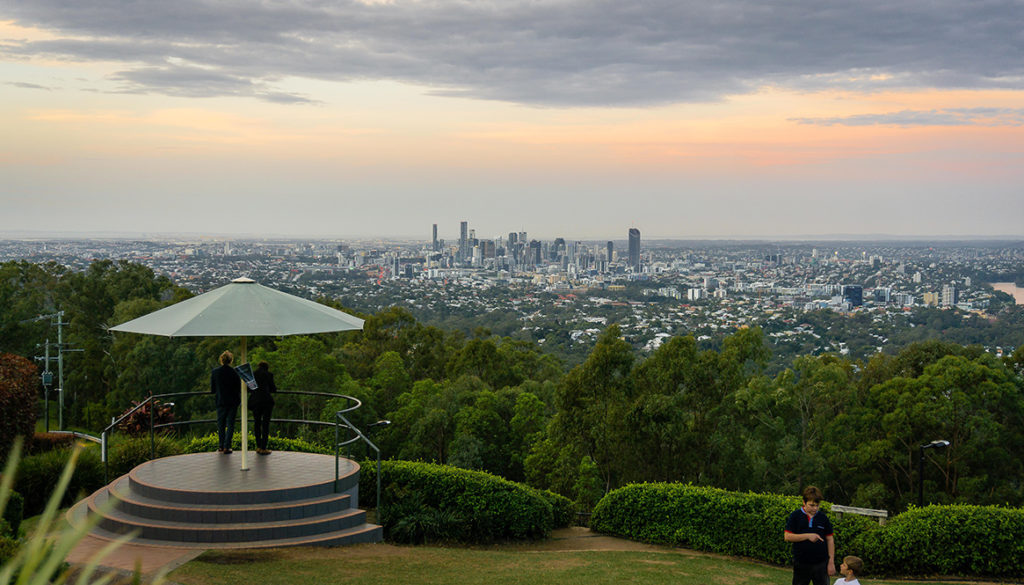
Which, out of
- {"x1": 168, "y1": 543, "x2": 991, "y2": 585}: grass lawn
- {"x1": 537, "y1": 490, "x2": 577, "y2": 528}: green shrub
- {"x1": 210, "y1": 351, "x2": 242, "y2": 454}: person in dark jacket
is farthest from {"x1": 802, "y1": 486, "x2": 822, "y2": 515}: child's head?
{"x1": 210, "y1": 351, "x2": 242, "y2": 454}: person in dark jacket

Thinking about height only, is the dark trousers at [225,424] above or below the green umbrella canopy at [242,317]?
below

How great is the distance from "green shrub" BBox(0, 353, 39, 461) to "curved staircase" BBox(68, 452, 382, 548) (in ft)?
8.68

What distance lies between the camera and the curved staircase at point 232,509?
1012cm

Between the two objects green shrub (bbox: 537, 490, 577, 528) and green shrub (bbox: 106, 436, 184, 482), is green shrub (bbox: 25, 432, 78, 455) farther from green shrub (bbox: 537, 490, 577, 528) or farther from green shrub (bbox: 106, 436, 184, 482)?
green shrub (bbox: 537, 490, 577, 528)

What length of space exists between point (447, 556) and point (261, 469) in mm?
3570

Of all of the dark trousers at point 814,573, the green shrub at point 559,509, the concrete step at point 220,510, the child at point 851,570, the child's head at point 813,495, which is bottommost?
the green shrub at point 559,509

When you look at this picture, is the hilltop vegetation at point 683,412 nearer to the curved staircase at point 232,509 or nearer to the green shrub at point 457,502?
the green shrub at point 457,502

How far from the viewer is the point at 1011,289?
101875mm

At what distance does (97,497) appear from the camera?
1106 cm

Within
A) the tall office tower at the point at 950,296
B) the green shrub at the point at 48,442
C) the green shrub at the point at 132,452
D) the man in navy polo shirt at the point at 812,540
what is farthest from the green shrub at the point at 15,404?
the tall office tower at the point at 950,296

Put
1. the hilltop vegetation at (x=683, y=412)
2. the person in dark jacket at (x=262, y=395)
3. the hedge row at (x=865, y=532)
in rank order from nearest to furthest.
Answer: the hedge row at (x=865, y=532) < the person in dark jacket at (x=262, y=395) < the hilltop vegetation at (x=683, y=412)

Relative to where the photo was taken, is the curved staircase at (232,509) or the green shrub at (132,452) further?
the green shrub at (132,452)

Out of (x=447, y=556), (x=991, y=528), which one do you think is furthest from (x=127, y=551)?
(x=991, y=528)

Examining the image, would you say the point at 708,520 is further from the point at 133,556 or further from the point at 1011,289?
the point at 1011,289
